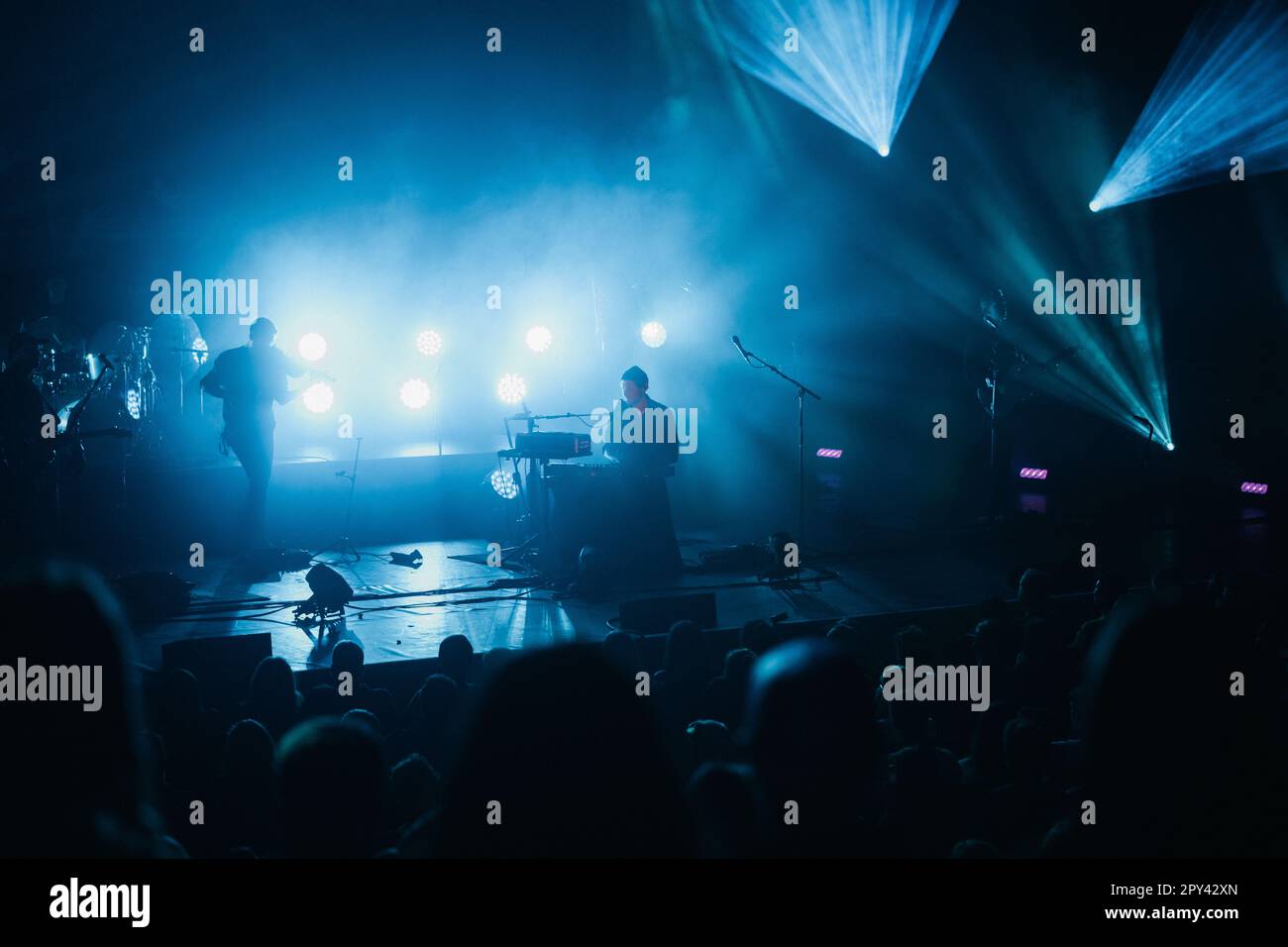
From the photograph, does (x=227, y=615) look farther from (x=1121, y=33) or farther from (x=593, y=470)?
(x=1121, y=33)

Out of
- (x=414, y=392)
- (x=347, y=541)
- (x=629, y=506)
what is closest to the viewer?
(x=629, y=506)

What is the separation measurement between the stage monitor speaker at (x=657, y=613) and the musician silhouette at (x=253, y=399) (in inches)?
181

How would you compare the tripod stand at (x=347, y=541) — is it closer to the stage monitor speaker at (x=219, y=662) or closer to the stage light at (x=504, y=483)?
the stage light at (x=504, y=483)

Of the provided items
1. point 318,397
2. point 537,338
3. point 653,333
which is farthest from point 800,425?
point 318,397

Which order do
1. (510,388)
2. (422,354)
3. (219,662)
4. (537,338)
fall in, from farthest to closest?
(422,354) < (537,338) < (510,388) < (219,662)

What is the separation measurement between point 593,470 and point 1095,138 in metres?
7.52

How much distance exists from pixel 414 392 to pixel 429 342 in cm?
74

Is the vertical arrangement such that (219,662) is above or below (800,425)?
below

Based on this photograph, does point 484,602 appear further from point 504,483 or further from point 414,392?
point 414,392

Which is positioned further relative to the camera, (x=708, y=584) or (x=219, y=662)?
(x=708, y=584)

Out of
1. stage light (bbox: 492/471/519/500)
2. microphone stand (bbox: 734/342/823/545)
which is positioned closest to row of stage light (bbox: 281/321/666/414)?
stage light (bbox: 492/471/519/500)

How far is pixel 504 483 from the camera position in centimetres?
1042

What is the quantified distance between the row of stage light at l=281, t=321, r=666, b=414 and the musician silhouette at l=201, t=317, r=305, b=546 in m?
3.97
